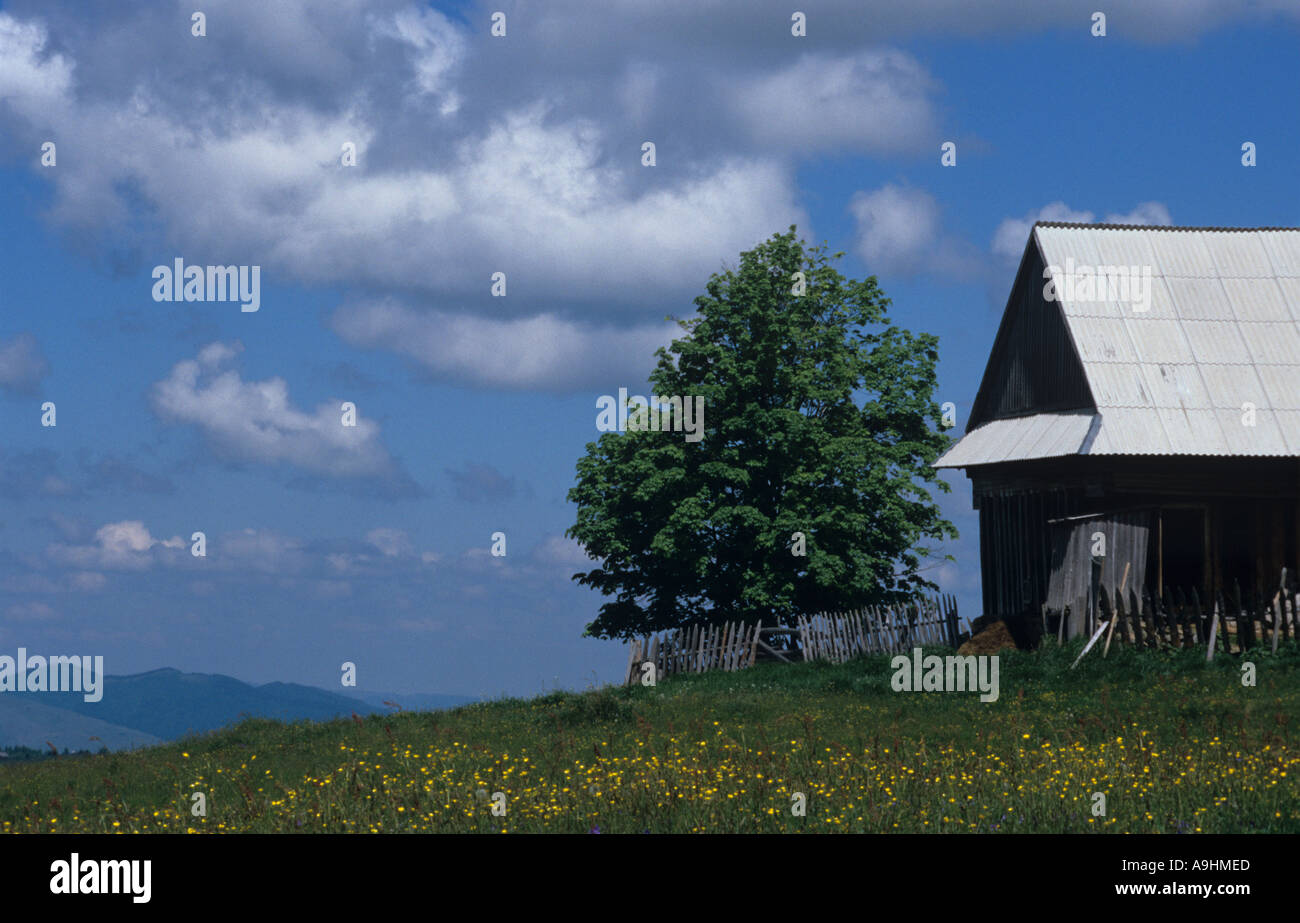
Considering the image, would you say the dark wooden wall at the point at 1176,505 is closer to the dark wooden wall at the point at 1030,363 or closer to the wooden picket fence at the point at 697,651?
the dark wooden wall at the point at 1030,363

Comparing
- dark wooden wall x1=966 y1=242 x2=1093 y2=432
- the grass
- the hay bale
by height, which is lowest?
→ the grass

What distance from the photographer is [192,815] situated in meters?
10.3

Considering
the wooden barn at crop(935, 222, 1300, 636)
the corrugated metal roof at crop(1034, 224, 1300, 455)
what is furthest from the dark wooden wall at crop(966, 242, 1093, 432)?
the corrugated metal roof at crop(1034, 224, 1300, 455)

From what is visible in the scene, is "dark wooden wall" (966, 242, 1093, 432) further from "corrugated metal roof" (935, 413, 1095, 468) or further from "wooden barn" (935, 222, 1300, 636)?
"corrugated metal roof" (935, 413, 1095, 468)

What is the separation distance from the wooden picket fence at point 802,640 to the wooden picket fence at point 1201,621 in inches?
225

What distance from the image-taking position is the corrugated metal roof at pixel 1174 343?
25.6 metres

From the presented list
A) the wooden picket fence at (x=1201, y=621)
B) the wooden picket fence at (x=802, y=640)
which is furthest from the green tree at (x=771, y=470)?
the wooden picket fence at (x=1201, y=621)

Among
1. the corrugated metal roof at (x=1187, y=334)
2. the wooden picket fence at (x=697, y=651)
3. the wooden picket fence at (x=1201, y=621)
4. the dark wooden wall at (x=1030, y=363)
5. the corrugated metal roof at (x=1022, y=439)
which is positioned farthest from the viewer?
the wooden picket fence at (x=697, y=651)

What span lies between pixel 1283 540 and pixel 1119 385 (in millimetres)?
4875

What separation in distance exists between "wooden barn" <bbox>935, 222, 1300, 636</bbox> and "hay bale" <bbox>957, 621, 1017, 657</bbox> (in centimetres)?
98

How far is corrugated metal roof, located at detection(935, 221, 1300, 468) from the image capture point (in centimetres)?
2558

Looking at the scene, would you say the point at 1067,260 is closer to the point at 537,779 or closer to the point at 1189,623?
the point at 1189,623
